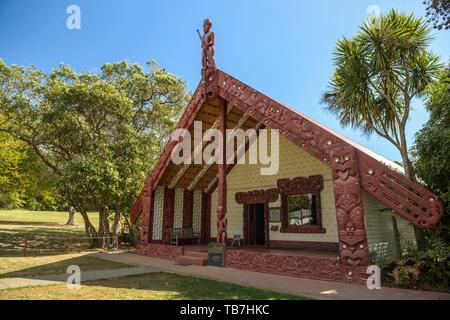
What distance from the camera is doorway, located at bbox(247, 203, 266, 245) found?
1468 centimetres

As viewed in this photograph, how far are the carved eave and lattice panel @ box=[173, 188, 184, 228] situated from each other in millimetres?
497

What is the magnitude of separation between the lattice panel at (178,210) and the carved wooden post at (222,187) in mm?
4785

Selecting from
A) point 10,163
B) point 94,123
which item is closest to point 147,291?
point 94,123

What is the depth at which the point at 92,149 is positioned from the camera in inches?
675

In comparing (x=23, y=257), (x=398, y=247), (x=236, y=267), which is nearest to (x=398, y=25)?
(x=398, y=247)

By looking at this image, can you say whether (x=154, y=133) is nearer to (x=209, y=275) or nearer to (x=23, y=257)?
(x=23, y=257)

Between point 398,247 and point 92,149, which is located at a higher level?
point 92,149

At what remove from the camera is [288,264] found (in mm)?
8992

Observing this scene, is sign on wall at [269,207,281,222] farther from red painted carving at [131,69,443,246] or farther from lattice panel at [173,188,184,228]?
red painted carving at [131,69,443,246]

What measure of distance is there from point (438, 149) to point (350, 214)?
2951 mm

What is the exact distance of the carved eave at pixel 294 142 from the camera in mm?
7117

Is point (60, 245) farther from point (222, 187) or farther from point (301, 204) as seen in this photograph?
point (301, 204)

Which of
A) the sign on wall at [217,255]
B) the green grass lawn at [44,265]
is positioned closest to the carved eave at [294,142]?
the green grass lawn at [44,265]
